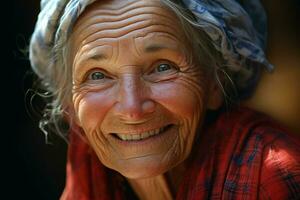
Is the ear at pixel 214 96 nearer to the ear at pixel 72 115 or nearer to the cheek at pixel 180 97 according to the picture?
the cheek at pixel 180 97

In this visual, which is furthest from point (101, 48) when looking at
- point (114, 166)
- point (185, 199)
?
point (185, 199)

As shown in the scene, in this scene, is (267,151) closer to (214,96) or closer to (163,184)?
(214,96)

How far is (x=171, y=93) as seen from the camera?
7.30ft

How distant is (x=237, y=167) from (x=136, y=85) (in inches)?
20.3

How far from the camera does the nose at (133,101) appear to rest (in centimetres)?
216

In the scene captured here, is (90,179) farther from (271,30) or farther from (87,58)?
(271,30)

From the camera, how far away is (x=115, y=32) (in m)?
2.19

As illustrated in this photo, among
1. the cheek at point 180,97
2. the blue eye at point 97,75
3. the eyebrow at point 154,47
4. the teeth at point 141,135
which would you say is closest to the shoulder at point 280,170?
the cheek at point 180,97

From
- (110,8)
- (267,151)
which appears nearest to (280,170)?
(267,151)

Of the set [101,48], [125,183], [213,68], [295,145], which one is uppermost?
[101,48]

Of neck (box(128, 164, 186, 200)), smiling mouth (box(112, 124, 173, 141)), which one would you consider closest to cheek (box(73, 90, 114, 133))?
smiling mouth (box(112, 124, 173, 141))

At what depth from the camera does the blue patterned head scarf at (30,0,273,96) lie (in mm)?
2225

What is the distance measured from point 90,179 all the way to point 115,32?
0.81 meters

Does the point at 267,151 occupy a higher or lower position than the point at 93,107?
lower
